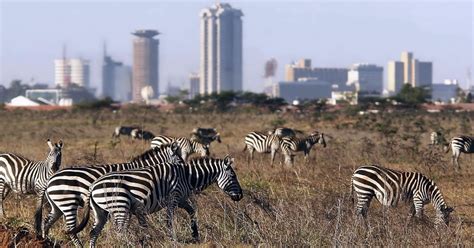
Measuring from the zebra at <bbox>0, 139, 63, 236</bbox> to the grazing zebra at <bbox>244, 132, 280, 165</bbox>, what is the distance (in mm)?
11128

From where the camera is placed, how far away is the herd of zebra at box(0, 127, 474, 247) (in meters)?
10.6

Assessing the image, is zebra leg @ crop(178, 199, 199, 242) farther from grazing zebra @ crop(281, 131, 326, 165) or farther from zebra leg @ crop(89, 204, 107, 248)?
grazing zebra @ crop(281, 131, 326, 165)

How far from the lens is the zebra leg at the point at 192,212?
36.4 ft

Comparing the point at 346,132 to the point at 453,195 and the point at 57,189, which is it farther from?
the point at 57,189

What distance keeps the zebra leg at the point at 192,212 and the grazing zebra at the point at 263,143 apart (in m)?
13.5

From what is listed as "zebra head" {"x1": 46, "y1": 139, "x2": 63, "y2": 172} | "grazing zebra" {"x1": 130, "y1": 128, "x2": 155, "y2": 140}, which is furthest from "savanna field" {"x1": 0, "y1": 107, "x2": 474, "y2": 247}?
"grazing zebra" {"x1": 130, "y1": 128, "x2": 155, "y2": 140}

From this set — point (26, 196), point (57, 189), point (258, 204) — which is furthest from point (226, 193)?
point (26, 196)

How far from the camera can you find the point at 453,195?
670 inches

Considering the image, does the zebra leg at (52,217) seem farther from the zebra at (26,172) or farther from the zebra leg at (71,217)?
the zebra at (26,172)

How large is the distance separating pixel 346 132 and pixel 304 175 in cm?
2067

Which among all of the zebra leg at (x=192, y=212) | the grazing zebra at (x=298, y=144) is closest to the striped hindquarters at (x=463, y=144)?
the grazing zebra at (x=298, y=144)

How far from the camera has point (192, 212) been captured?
11.5m

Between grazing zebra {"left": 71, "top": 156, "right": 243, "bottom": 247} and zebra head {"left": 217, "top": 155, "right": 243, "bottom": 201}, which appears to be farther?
zebra head {"left": 217, "top": 155, "right": 243, "bottom": 201}

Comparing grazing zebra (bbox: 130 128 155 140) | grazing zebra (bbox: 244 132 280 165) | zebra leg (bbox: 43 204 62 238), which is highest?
zebra leg (bbox: 43 204 62 238)
